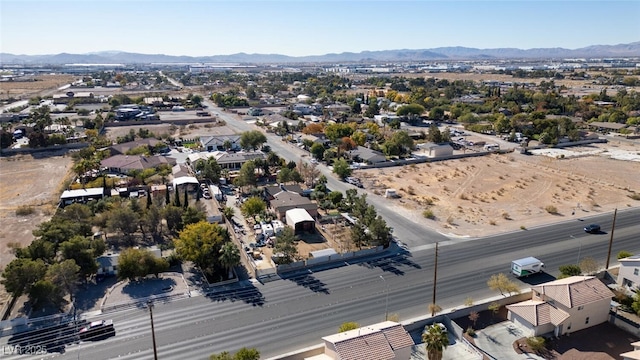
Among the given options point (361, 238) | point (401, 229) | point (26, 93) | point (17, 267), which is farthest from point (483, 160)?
point (26, 93)

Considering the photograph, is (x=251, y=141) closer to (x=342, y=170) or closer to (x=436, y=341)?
(x=342, y=170)

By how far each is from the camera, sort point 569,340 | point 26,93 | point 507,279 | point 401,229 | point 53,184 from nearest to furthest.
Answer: point 569,340, point 507,279, point 401,229, point 53,184, point 26,93

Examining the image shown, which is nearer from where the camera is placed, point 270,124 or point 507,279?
point 507,279

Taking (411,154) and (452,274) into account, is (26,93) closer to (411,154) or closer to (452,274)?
(411,154)

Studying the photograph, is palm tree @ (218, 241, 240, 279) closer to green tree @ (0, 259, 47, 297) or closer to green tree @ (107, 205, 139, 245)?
green tree @ (107, 205, 139, 245)

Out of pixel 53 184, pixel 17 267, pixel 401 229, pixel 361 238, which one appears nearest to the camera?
pixel 17 267

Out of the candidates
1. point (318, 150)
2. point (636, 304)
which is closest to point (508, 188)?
point (318, 150)
